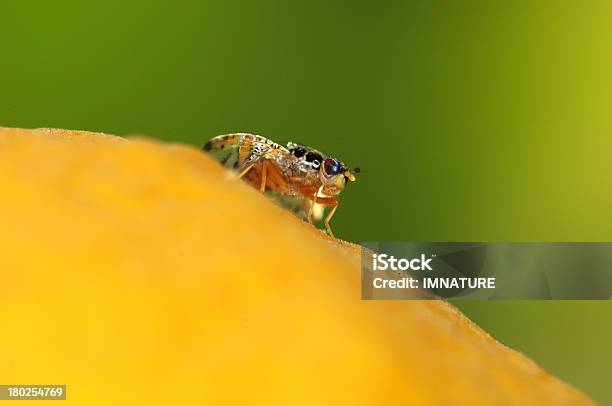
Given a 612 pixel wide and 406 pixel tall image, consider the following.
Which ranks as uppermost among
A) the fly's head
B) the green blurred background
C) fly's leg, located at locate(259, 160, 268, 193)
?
the green blurred background

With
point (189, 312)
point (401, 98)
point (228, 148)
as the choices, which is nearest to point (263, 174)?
point (228, 148)

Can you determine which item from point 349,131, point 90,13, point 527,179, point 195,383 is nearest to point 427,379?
point 195,383

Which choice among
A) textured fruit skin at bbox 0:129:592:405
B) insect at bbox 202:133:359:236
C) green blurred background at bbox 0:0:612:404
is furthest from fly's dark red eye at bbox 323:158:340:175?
green blurred background at bbox 0:0:612:404

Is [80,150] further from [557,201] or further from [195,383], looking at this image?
[557,201]

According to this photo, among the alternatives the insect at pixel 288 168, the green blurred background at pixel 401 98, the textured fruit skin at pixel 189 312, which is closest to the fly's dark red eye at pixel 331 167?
the insect at pixel 288 168

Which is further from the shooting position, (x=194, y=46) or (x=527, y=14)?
(x=527, y=14)

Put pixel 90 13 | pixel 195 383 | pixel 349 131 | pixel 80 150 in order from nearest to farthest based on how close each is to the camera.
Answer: pixel 195 383 → pixel 80 150 → pixel 90 13 → pixel 349 131

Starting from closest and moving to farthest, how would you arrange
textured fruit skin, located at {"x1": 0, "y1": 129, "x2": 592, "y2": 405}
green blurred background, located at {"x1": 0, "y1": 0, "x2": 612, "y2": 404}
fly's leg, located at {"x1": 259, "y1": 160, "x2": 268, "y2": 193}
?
textured fruit skin, located at {"x1": 0, "y1": 129, "x2": 592, "y2": 405} < fly's leg, located at {"x1": 259, "y1": 160, "x2": 268, "y2": 193} < green blurred background, located at {"x1": 0, "y1": 0, "x2": 612, "y2": 404}

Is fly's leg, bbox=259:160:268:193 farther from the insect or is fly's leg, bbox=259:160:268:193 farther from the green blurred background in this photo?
the green blurred background

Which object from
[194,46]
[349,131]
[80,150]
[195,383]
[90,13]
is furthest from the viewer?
[349,131]
